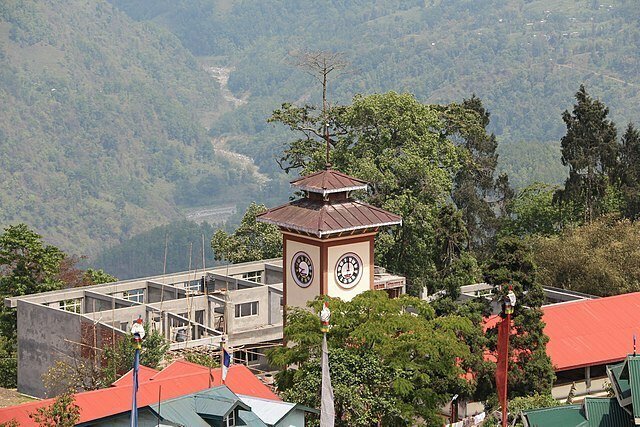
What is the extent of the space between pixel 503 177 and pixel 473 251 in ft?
28.6

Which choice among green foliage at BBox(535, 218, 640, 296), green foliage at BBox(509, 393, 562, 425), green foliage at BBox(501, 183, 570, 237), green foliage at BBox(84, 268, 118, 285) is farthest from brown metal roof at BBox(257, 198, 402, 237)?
green foliage at BBox(501, 183, 570, 237)

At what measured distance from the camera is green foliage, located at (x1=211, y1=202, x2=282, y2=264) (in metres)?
91.2

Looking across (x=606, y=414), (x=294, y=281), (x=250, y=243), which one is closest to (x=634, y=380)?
(x=606, y=414)

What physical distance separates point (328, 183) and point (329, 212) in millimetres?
1263

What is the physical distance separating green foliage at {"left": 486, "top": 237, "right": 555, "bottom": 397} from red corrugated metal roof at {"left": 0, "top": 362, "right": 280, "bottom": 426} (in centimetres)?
1105

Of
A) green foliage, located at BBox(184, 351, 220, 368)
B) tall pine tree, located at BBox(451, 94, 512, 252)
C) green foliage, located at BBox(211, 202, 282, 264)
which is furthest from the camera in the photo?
tall pine tree, located at BBox(451, 94, 512, 252)

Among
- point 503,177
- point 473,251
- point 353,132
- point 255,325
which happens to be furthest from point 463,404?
point 503,177

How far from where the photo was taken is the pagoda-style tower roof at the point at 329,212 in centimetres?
5888

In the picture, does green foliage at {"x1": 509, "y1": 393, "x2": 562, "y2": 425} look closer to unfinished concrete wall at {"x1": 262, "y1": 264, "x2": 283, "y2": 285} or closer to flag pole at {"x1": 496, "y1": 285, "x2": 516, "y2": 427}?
flag pole at {"x1": 496, "y1": 285, "x2": 516, "y2": 427}

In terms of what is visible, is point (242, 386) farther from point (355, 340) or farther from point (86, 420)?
point (86, 420)

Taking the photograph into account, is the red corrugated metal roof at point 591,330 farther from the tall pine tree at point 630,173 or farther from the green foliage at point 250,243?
the green foliage at point 250,243

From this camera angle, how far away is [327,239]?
58.7 meters

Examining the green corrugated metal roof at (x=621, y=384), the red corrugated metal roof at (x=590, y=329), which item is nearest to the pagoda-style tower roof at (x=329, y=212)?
the red corrugated metal roof at (x=590, y=329)

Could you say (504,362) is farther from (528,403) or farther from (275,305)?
(275,305)
